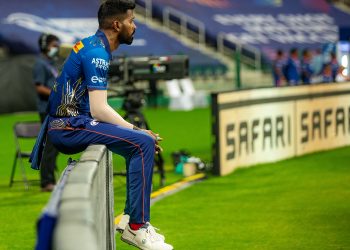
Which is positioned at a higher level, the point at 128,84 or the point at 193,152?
the point at 128,84

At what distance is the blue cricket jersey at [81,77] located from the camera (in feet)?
20.0

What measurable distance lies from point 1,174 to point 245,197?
4.65m

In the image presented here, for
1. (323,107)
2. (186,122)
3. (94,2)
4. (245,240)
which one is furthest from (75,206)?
(94,2)

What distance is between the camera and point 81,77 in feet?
20.4

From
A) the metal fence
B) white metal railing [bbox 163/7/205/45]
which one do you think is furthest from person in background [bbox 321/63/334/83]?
the metal fence

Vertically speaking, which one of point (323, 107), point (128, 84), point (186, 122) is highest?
point (128, 84)

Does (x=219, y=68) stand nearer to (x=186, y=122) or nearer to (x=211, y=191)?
(x=186, y=122)

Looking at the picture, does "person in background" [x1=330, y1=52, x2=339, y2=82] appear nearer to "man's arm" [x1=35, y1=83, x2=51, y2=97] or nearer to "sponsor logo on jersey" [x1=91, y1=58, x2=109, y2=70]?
A: "man's arm" [x1=35, y1=83, x2=51, y2=97]

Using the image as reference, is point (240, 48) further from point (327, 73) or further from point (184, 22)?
point (327, 73)

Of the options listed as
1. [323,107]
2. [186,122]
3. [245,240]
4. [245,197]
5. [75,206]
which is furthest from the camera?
[186,122]

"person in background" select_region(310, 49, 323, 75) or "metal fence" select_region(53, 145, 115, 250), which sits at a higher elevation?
"metal fence" select_region(53, 145, 115, 250)

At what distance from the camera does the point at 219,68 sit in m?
36.5

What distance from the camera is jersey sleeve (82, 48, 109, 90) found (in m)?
6.09

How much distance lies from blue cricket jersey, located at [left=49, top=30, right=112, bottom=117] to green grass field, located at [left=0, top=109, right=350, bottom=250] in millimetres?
2015
